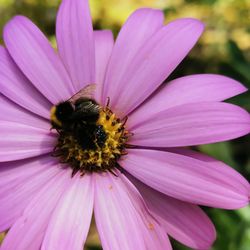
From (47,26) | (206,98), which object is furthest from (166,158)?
(47,26)

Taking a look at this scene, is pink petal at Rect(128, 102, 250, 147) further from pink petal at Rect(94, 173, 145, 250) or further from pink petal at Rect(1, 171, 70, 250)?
pink petal at Rect(1, 171, 70, 250)

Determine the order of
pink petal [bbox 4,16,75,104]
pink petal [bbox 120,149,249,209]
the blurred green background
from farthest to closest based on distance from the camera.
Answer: the blurred green background < pink petal [bbox 4,16,75,104] < pink petal [bbox 120,149,249,209]

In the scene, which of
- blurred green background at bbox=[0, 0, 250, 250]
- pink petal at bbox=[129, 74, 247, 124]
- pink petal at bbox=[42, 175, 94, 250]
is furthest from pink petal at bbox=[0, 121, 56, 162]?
blurred green background at bbox=[0, 0, 250, 250]

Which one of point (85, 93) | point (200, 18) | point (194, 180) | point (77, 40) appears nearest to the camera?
point (194, 180)

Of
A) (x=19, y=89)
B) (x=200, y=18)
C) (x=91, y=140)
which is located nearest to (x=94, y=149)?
(x=91, y=140)

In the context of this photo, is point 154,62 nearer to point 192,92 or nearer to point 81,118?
point 192,92

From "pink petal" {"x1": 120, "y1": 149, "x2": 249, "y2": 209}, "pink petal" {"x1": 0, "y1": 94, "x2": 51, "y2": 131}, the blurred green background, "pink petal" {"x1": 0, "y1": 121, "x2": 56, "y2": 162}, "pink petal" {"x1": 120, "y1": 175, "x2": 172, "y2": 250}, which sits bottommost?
"pink petal" {"x1": 120, "y1": 175, "x2": 172, "y2": 250}
